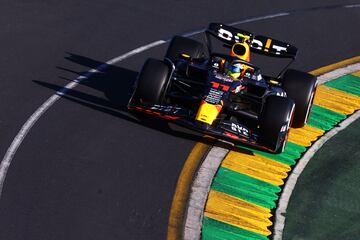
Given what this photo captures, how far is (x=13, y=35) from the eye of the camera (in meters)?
15.9

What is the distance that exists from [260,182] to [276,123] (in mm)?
983

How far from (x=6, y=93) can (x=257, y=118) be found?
4512mm

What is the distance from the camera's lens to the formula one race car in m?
11.9

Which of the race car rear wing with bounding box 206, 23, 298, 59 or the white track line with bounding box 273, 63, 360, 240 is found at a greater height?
the race car rear wing with bounding box 206, 23, 298, 59

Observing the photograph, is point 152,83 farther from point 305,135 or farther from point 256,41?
point 305,135

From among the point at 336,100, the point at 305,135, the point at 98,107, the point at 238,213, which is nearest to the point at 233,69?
the point at 305,135

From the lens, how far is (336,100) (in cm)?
1477

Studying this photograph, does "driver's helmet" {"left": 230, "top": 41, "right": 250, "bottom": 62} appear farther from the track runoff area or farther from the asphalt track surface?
the asphalt track surface

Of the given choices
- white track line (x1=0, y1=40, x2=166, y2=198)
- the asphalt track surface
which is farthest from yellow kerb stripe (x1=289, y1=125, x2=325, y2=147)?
white track line (x1=0, y1=40, x2=166, y2=198)

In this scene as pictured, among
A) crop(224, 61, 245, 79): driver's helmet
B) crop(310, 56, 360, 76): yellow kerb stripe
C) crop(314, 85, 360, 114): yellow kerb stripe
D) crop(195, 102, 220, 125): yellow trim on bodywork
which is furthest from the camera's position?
crop(310, 56, 360, 76): yellow kerb stripe

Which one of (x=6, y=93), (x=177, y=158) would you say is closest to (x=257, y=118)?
(x=177, y=158)

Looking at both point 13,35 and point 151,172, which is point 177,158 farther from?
point 13,35

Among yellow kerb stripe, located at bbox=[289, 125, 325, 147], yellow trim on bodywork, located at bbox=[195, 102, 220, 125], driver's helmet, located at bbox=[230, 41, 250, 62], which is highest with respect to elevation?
driver's helmet, located at bbox=[230, 41, 250, 62]

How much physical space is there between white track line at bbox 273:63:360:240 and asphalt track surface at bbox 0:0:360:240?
1.82 ft
